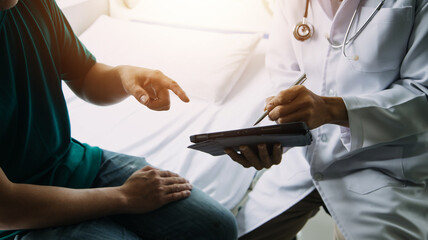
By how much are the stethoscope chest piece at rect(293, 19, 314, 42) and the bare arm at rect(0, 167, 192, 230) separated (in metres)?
0.58

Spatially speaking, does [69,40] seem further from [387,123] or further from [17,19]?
[387,123]

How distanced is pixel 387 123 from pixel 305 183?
334mm

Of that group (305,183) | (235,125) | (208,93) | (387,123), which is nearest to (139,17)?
(208,93)

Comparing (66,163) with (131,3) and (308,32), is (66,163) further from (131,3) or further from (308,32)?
(131,3)

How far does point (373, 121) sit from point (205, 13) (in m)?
1.43

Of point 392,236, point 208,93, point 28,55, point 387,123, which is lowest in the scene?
point 392,236

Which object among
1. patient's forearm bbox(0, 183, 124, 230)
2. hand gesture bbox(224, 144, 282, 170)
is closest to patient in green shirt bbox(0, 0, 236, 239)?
patient's forearm bbox(0, 183, 124, 230)

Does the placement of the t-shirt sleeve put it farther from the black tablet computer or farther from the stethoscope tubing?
the stethoscope tubing

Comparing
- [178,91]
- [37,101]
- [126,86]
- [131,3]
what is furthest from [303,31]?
[131,3]

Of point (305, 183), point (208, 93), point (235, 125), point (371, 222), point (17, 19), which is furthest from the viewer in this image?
point (208, 93)

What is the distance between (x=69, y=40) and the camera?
3.05 feet

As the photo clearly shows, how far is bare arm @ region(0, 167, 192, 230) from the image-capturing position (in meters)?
0.68

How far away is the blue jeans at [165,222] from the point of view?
80cm

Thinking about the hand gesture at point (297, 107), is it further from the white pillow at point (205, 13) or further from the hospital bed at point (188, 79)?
the white pillow at point (205, 13)
